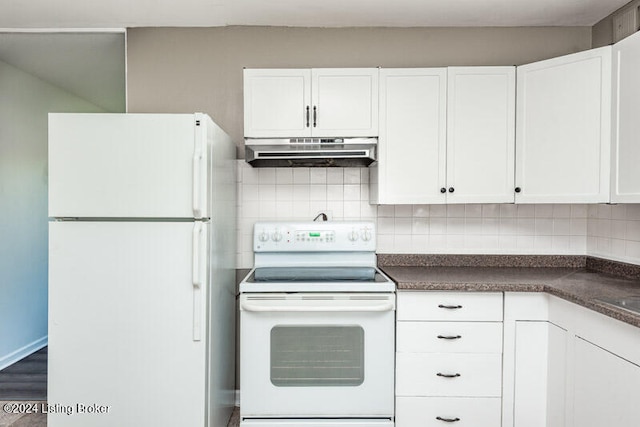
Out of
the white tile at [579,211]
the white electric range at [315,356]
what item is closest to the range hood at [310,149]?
the white electric range at [315,356]

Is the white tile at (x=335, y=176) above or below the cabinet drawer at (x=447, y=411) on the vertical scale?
above

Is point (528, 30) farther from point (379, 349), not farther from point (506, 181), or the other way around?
point (379, 349)

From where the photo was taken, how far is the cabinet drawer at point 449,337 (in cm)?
199

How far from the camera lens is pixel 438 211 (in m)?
2.61

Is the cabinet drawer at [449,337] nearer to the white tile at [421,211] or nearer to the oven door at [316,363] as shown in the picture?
the oven door at [316,363]

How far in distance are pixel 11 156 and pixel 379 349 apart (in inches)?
115

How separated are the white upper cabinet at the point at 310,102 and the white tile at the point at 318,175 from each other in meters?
0.37

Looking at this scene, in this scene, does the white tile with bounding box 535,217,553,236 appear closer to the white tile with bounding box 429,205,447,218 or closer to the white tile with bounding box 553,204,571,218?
the white tile with bounding box 553,204,571,218

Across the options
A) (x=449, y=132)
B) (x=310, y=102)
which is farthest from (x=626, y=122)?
(x=310, y=102)

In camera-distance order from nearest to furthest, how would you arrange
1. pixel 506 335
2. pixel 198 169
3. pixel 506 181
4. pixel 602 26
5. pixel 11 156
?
pixel 198 169
pixel 506 335
pixel 506 181
pixel 602 26
pixel 11 156

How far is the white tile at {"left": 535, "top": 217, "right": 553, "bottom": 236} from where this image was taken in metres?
2.59

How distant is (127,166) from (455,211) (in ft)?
6.54

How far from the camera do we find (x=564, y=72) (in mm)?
2100

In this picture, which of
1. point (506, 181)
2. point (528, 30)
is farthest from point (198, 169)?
point (528, 30)
